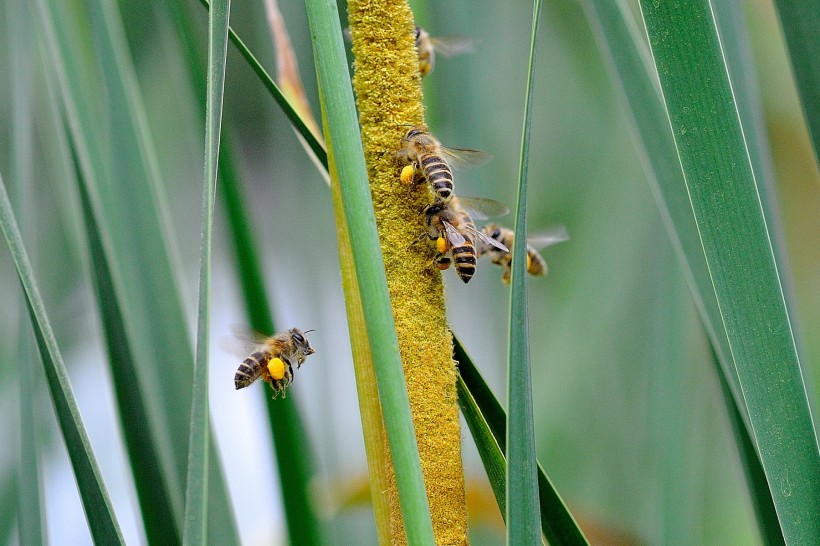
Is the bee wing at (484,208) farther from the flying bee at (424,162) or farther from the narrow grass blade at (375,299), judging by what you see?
the narrow grass blade at (375,299)

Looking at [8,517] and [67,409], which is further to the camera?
[8,517]

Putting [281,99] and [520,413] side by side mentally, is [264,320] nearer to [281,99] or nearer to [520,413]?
[281,99]

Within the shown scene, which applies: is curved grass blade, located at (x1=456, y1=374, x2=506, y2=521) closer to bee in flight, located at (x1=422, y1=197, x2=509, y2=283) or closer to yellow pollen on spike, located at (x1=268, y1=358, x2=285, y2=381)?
bee in flight, located at (x1=422, y1=197, x2=509, y2=283)

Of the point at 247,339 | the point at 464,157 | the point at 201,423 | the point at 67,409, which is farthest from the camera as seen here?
the point at 247,339

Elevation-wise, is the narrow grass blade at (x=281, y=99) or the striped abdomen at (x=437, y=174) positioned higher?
the narrow grass blade at (x=281, y=99)

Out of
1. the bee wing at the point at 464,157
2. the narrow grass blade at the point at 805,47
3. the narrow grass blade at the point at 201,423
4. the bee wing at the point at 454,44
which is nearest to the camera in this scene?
the narrow grass blade at the point at 201,423

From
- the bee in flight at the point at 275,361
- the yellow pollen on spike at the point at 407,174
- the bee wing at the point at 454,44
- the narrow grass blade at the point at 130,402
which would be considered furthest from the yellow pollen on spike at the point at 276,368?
the bee wing at the point at 454,44

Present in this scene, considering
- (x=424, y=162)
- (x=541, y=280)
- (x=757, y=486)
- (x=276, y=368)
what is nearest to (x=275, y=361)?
(x=276, y=368)
